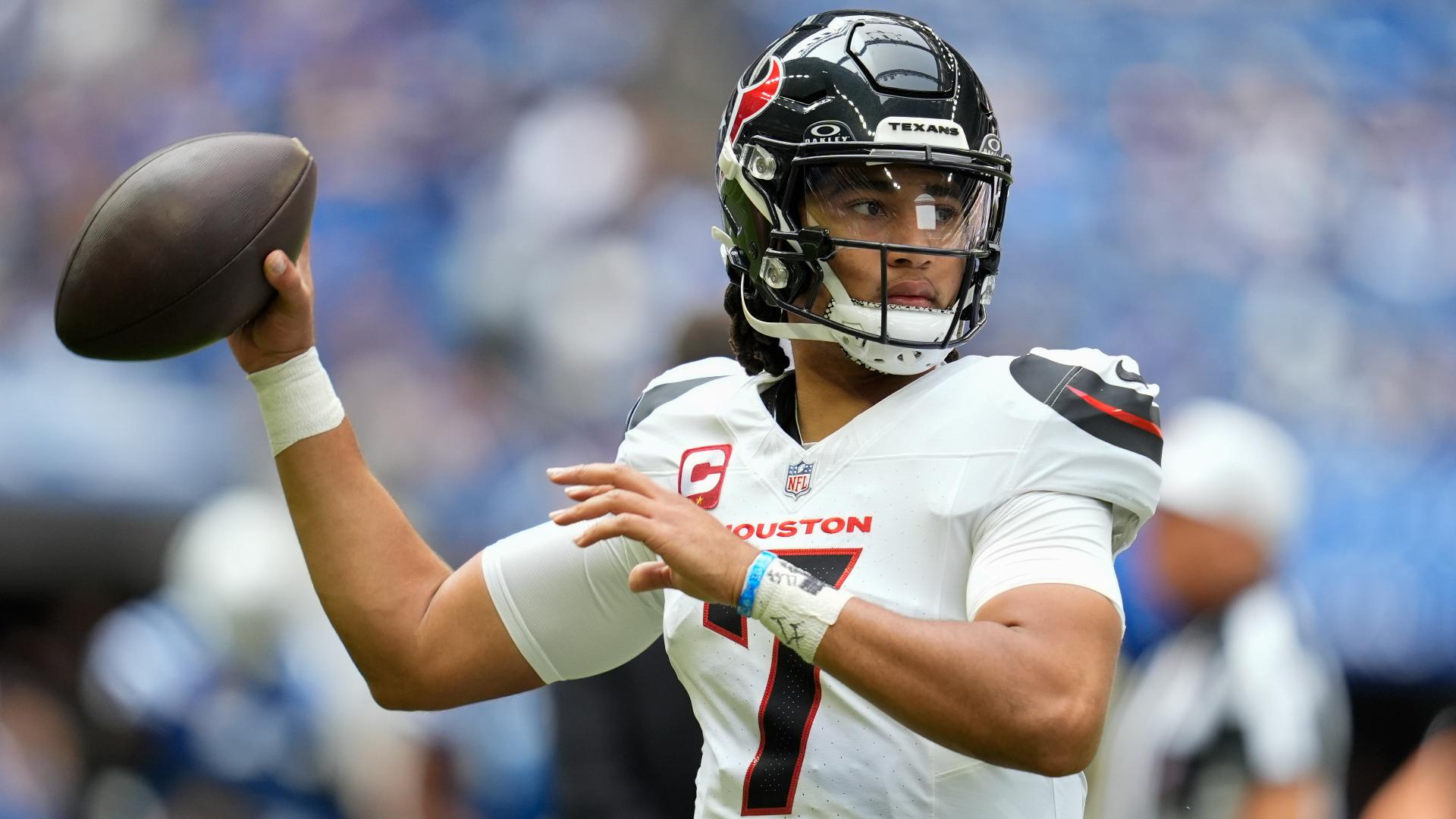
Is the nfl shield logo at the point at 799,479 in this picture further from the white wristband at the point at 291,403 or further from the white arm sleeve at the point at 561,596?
the white wristband at the point at 291,403

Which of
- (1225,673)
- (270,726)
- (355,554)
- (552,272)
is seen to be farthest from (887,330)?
(552,272)

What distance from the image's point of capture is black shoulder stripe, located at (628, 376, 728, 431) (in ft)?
7.20

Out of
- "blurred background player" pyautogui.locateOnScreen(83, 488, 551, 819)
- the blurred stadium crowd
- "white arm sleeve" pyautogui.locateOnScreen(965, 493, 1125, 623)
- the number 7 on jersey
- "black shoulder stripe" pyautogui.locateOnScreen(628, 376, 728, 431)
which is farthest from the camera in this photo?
the blurred stadium crowd

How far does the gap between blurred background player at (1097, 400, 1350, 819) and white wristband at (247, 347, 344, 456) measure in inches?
87.6

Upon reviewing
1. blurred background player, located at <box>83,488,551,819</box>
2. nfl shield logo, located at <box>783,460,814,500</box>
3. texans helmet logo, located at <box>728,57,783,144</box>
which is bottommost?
blurred background player, located at <box>83,488,551,819</box>

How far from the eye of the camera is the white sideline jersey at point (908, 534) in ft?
5.86

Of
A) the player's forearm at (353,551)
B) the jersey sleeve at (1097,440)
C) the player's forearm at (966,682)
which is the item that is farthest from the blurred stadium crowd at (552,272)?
the player's forearm at (966,682)

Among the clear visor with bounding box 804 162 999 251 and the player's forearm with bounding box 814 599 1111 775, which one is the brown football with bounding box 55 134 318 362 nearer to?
the clear visor with bounding box 804 162 999 251

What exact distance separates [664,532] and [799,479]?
332 mm

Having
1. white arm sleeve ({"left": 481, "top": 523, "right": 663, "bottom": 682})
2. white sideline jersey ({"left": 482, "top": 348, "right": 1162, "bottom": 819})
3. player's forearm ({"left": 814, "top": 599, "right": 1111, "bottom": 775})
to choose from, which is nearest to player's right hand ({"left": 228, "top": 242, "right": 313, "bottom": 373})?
→ white arm sleeve ({"left": 481, "top": 523, "right": 663, "bottom": 682})

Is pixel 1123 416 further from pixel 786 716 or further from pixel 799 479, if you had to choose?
pixel 786 716

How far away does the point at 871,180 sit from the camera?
6.57ft

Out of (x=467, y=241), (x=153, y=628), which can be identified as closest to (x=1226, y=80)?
(x=467, y=241)

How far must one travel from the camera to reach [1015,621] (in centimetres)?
168
